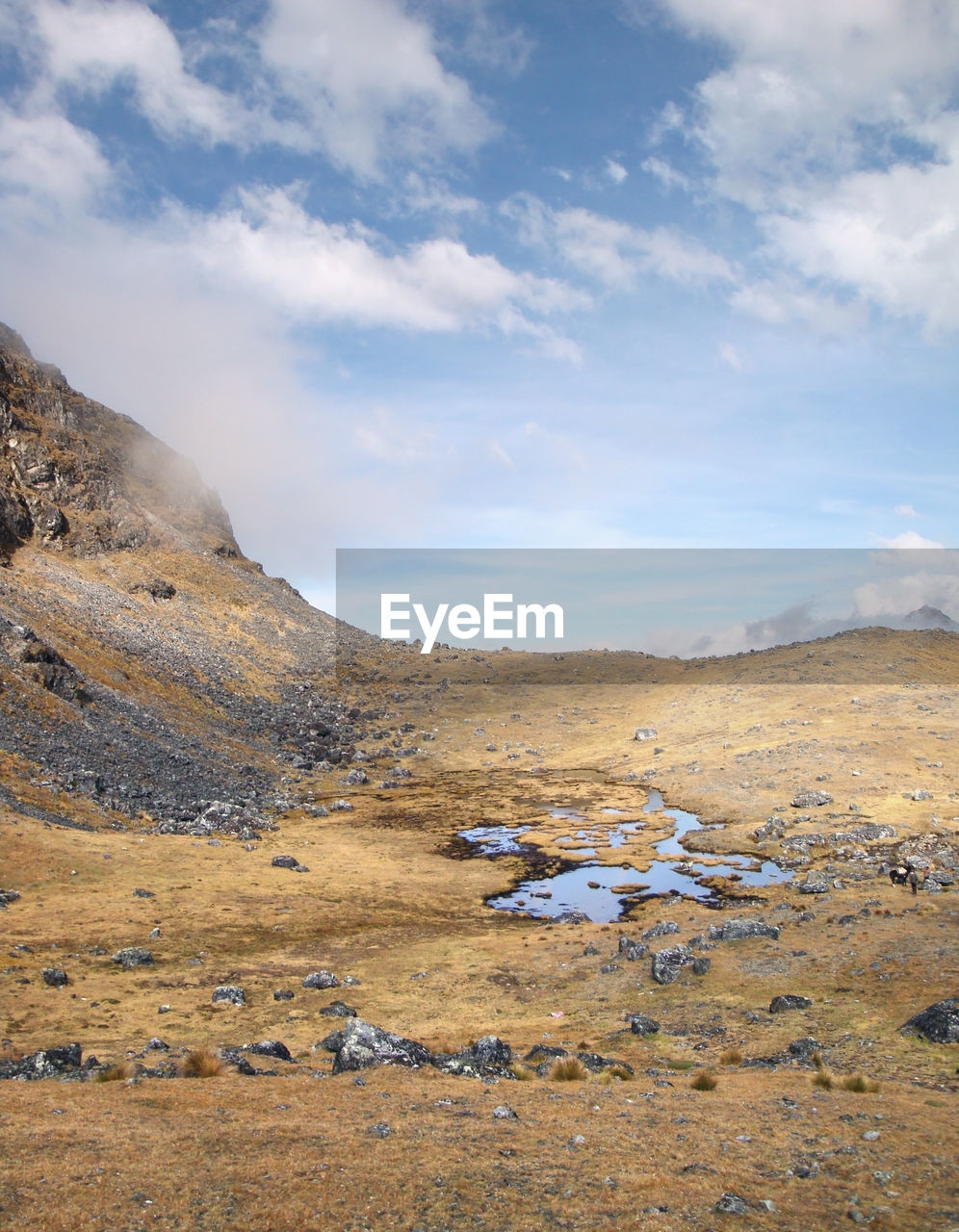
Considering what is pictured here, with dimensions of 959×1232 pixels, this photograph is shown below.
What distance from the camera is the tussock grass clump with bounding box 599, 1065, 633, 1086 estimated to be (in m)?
24.1

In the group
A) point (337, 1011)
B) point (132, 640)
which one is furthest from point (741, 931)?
point (132, 640)

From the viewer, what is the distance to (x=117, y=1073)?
862 inches

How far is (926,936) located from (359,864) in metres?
44.6

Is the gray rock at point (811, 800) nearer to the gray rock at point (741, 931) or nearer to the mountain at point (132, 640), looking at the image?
the gray rock at point (741, 931)

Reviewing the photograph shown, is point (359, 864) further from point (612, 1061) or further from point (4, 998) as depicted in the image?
point (612, 1061)

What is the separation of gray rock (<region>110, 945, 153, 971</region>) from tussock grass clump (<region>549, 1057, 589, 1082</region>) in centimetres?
2445

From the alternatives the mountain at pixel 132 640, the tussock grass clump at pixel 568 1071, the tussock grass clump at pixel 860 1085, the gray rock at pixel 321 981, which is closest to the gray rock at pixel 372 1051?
the tussock grass clump at pixel 568 1071

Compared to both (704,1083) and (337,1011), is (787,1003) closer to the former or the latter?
(704,1083)

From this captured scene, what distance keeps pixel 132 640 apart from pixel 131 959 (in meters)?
90.4

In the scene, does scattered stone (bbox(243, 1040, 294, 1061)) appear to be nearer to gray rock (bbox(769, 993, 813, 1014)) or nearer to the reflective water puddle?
gray rock (bbox(769, 993, 813, 1014))

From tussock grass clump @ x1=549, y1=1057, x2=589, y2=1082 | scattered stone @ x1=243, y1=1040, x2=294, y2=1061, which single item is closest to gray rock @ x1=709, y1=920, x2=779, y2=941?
tussock grass clump @ x1=549, y1=1057, x2=589, y2=1082

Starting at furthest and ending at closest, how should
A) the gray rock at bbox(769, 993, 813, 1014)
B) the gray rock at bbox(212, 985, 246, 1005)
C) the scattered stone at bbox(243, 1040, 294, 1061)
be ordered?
the gray rock at bbox(212, 985, 246, 1005) → the gray rock at bbox(769, 993, 813, 1014) → the scattered stone at bbox(243, 1040, 294, 1061)

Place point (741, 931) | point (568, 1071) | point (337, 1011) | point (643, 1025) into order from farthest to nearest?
1. point (741, 931)
2. point (337, 1011)
3. point (643, 1025)
4. point (568, 1071)

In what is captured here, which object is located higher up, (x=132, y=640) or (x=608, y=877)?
(x=132, y=640)
